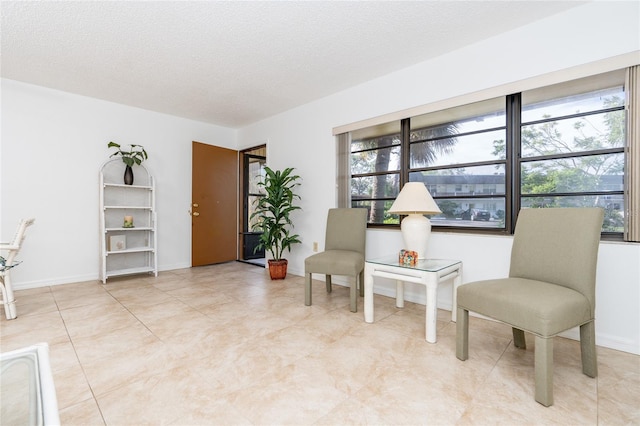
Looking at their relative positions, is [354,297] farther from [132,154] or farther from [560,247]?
[132,154]

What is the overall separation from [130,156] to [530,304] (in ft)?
15.6

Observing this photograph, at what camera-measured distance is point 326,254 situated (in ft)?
10.1

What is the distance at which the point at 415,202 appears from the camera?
2.42 m

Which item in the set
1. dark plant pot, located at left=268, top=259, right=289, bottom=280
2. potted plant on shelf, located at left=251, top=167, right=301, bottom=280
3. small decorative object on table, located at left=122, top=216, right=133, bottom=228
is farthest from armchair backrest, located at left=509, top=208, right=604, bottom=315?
small decorative object on table, located at left=122, top=216, right=133, bottom=228

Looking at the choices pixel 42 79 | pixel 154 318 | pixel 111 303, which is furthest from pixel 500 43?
pixel 42 79

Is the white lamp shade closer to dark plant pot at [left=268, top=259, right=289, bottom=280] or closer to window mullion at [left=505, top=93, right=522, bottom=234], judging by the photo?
window mullion at [left=505, top=93, right=522, bottom=234]

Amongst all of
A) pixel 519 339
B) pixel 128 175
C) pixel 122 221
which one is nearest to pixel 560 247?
pixel 519 339

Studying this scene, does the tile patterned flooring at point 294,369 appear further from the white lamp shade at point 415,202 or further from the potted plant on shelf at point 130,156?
the potted plant on shelf at point 130,156

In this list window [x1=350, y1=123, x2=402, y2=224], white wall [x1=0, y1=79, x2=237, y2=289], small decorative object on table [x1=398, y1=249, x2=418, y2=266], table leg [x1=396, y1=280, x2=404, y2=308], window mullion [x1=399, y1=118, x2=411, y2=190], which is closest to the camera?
small decorative object on table [x1=398, y1=249, x2=418, y2=266]

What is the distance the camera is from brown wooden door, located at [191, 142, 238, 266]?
4.83 m

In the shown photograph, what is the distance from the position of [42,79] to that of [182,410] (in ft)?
13.2

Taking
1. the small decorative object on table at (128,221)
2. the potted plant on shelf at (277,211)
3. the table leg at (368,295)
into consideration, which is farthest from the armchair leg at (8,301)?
the table leg at (368,295)

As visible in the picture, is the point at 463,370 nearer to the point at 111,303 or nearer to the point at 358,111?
the point at 358,111

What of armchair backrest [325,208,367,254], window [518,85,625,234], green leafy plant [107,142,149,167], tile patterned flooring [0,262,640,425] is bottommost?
tile patterned flooring [0,262,640,425]
